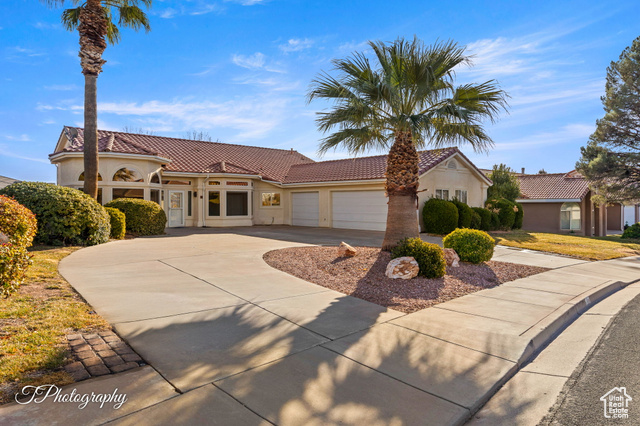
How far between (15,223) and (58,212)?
17.7 feet

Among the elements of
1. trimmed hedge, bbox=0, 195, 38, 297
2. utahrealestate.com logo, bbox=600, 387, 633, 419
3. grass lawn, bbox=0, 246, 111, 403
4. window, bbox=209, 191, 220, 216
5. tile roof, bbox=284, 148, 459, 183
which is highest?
tile roof, bbox=284, 148, 459, 183

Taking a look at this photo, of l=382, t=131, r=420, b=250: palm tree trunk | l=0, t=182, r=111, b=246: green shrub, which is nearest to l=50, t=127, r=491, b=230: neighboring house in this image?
l=0, t=182, r=111, b=246: green shrub

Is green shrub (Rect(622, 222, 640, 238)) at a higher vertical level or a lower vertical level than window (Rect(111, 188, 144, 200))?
lower

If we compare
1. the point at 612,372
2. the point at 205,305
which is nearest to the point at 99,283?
the point at 205,305

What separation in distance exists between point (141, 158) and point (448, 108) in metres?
14.6

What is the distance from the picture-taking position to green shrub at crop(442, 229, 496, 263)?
388 inches

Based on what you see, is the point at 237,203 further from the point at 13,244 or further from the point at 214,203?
the point at 13,244

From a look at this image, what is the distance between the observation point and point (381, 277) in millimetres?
8062

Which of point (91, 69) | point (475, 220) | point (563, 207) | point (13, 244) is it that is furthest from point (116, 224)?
point (563, 207)

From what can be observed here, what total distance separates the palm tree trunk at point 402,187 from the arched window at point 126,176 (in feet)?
43.6

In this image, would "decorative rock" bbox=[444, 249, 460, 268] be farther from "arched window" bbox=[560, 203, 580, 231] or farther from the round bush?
"arched window" bbox=[560, 203, 580, 231]

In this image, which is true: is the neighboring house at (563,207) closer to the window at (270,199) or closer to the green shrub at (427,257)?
the window at (270,199)

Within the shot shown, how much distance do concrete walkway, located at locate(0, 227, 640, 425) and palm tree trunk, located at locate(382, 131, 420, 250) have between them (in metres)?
3.04

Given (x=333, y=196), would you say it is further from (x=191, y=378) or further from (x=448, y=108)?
(x=191, y=378)
